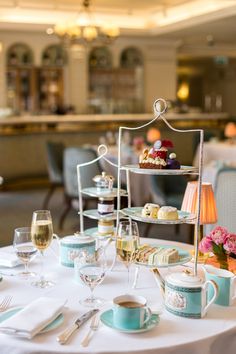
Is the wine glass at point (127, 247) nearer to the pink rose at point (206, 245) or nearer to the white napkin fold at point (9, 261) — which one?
the pink rose at point (206, 245)

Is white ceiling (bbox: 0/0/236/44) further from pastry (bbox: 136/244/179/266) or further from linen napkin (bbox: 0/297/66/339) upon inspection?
linen napkin (bbox: 0/297/66/339)

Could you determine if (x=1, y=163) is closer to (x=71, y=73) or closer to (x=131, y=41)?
(x=71, y=73)

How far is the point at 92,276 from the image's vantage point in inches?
64.5

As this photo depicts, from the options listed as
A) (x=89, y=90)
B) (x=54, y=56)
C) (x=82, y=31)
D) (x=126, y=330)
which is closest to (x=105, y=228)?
(x=126, y=330)

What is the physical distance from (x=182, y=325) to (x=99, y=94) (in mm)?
11104

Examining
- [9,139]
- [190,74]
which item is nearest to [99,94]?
[9,139]

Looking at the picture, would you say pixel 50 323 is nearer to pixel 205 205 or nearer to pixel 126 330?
pixel 126 330

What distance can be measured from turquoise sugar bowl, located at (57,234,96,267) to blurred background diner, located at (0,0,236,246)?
2.83m

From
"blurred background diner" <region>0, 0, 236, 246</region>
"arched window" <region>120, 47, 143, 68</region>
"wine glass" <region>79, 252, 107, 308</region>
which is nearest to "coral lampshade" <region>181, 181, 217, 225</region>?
"wine glass" <region>79, 252, 107, 308</region>

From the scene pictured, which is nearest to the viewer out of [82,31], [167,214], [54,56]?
[167,214]

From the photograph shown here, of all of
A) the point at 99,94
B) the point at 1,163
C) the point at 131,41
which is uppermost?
the point at 131,41

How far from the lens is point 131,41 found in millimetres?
11734

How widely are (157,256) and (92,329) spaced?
17.0 inches

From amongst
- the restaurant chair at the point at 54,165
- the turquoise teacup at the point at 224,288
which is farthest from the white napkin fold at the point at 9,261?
the restaurant chair at the point at 54,165
